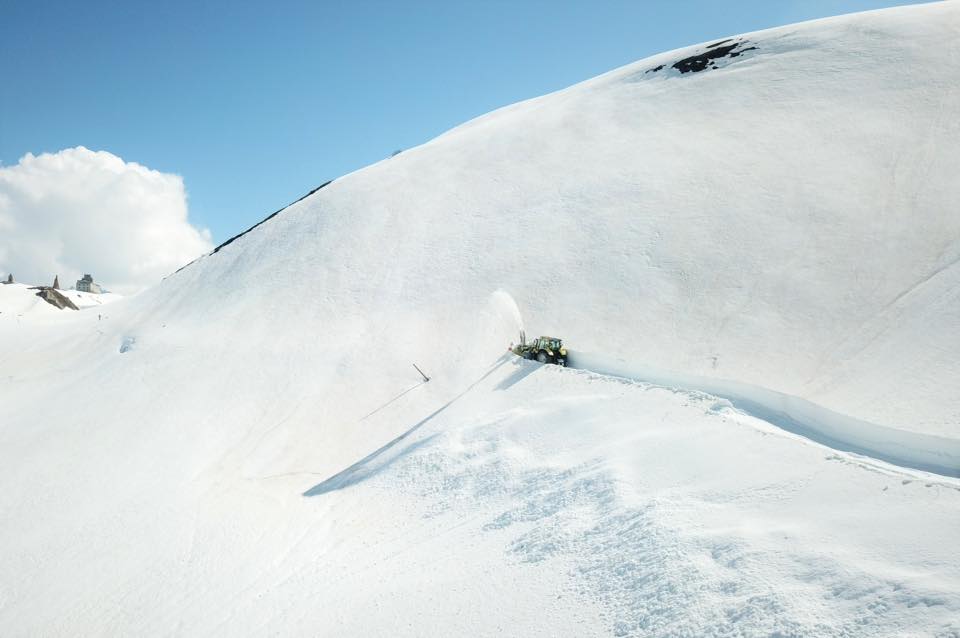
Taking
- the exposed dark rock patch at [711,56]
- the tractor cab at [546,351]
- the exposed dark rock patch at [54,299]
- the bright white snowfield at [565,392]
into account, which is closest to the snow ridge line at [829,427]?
the bright white snowfield at [565,392]

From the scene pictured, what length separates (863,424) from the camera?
7.68 meters

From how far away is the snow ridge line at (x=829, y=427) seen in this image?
6.94 m

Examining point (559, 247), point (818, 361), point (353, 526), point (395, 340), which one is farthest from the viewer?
point (559, 247)

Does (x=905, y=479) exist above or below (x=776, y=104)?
below

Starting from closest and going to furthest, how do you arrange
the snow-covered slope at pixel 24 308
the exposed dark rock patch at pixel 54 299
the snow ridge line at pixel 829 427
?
the snow ridge line at pixel 829 427
the snow-covered slope at pixel 24 308
the exposed dark rock patch at pixel 54 299

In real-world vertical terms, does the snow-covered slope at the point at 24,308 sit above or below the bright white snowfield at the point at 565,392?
above

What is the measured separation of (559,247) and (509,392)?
7219mm

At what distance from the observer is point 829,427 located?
8156 mm

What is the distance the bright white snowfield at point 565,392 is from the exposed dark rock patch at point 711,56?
369 mm

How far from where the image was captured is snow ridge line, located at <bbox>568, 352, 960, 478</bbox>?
22.8ft

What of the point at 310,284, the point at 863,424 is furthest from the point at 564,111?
the point at 863,424

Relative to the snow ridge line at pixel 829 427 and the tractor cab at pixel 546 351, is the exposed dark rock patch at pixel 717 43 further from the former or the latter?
the snow ridge line at pixel 829 427

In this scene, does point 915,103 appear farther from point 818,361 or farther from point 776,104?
point 818,361

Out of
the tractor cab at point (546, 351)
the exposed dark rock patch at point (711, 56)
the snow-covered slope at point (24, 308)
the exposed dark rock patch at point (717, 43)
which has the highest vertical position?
the exposed dark rock patch at point (717, 43)
